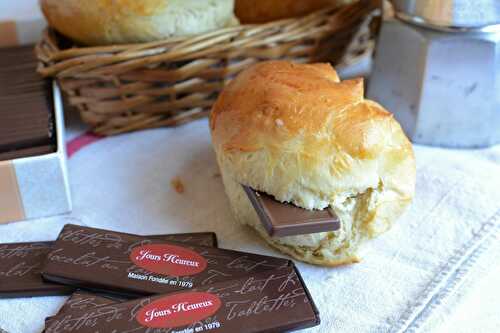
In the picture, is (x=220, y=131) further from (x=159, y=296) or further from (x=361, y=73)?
(x=361, y=73)

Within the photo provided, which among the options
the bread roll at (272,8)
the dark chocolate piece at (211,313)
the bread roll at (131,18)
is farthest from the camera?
the bread roll at (272,8)

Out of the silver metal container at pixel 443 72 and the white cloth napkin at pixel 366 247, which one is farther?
the silver metal container at pixel 443 72

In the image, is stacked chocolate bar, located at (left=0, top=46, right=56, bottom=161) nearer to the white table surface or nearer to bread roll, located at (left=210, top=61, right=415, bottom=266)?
the white table surface

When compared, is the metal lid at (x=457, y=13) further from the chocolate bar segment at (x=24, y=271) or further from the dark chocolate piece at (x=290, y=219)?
the chocolate bar segment at (x=24, y=271)

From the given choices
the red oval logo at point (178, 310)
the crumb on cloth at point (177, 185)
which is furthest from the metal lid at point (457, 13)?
the red oval logo at point (178, 310)

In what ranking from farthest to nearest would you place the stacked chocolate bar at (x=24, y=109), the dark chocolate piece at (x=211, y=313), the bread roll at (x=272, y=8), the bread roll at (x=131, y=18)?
1. the bread roll at (x=272, y=8)
2. the bread roll at (x=131, y=18)
3. the stacked chocolate bar at (x=24, y=109)
4. the dark chocolate piece at (x=211, y=313)

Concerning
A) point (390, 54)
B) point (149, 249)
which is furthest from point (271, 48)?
point (149, 249)

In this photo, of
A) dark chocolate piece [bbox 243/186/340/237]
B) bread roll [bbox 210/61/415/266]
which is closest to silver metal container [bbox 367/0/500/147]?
bread roll [bbox 210/61/415/266]
